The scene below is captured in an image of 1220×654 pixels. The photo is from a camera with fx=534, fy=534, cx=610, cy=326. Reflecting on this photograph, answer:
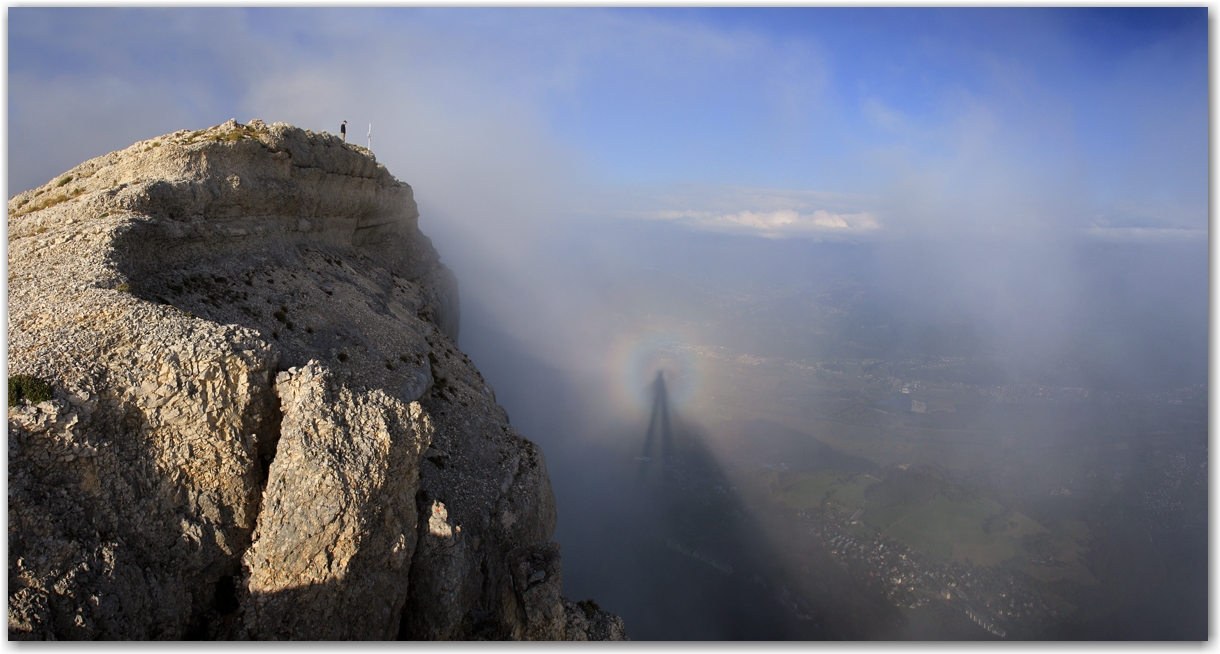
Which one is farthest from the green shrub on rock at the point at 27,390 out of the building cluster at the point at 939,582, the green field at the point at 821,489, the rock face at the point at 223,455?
the green field at the point at 821,489

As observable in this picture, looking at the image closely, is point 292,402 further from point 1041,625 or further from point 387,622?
point 1041,625

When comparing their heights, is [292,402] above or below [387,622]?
above

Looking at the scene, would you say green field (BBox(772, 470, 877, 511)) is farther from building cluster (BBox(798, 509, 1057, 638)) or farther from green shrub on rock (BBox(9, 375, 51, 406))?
green shrub on rock (BBox(9, 375, 51, 406))

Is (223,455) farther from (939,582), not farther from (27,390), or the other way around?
(939,582)

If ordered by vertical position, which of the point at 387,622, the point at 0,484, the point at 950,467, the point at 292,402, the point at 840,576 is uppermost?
the point at 292,402

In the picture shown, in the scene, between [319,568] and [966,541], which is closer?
[319,568]

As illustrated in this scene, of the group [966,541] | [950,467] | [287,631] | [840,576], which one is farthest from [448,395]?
[950,467]
